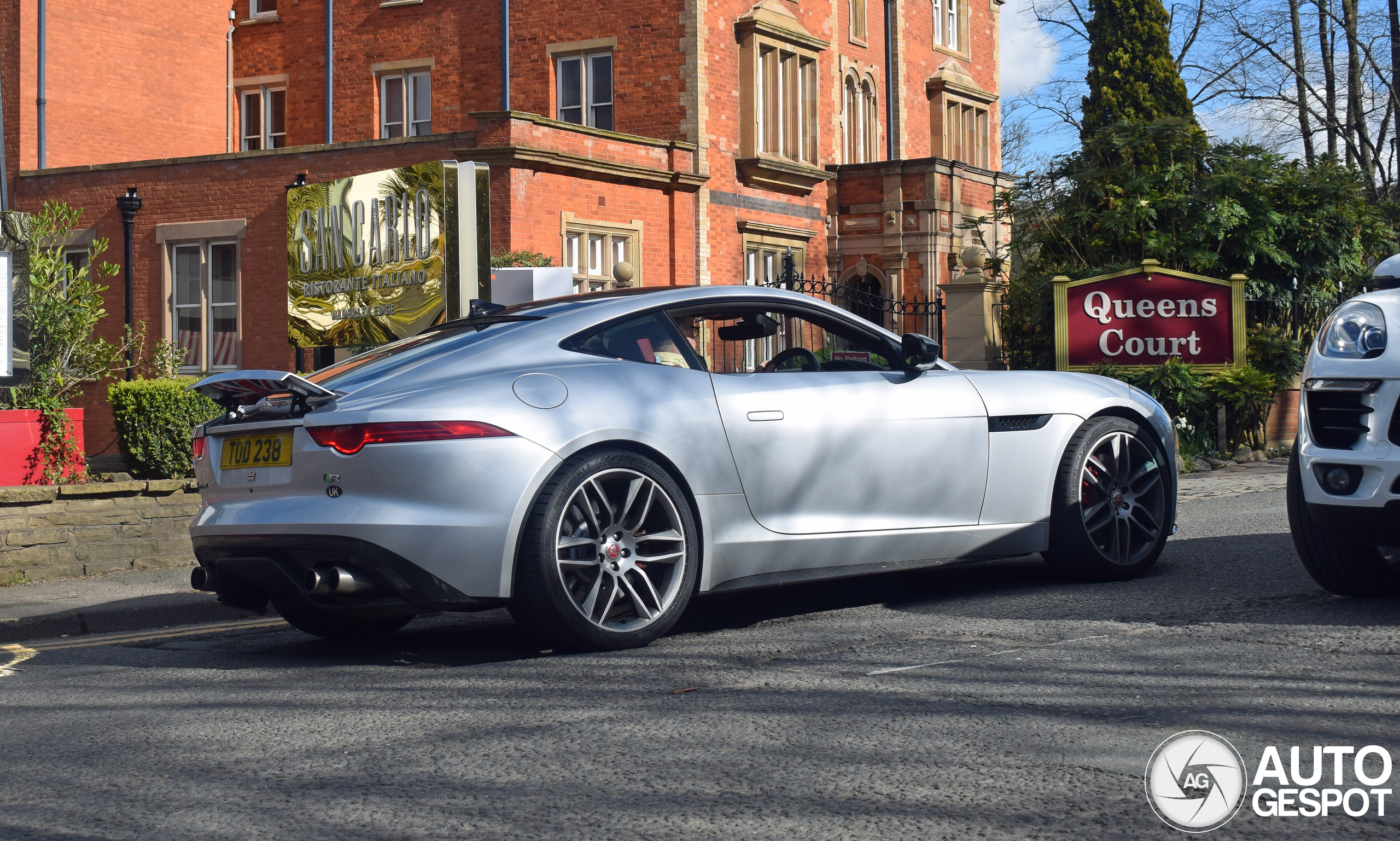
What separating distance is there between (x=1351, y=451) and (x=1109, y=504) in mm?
1421

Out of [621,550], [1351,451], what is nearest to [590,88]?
[621,550]

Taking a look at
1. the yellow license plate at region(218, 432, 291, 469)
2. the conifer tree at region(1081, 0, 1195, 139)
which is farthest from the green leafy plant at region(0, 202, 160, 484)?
the conifer tree at region(1081, 0, 1195, 139)

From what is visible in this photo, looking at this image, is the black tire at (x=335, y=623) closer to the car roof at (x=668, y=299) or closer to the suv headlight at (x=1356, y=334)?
the car roof at (x=668, y=299)

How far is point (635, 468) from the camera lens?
532cm

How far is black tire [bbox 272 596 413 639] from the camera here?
6.05m

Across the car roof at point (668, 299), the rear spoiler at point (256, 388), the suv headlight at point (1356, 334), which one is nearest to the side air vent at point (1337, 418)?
the suv headlight at point (1356, 334)

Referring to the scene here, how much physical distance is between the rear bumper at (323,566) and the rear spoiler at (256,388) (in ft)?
1.67

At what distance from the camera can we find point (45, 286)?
43.4 ft

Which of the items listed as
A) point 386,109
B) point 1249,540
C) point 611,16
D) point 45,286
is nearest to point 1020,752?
point 1249,540

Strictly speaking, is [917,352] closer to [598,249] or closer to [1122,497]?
[1122,497]

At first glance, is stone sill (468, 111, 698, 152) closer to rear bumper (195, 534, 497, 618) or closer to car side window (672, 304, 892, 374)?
car side window (672, 304, 892, 374)

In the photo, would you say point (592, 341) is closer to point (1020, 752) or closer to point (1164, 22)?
point (1020, 752)

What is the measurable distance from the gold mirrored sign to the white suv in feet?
44.8

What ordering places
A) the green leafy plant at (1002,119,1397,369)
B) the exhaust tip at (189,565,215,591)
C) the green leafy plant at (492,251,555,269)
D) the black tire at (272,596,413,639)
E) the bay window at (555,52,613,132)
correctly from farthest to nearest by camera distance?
1. the bay window at (555,52,613,132)
2. the green leafy plant at (492,251,555,269)
3. the green leafy plant at (1002,119,1397,369)
4. the black tire at (272,596,413,639)
5. the exhaust tip at (189,565,215,591)
